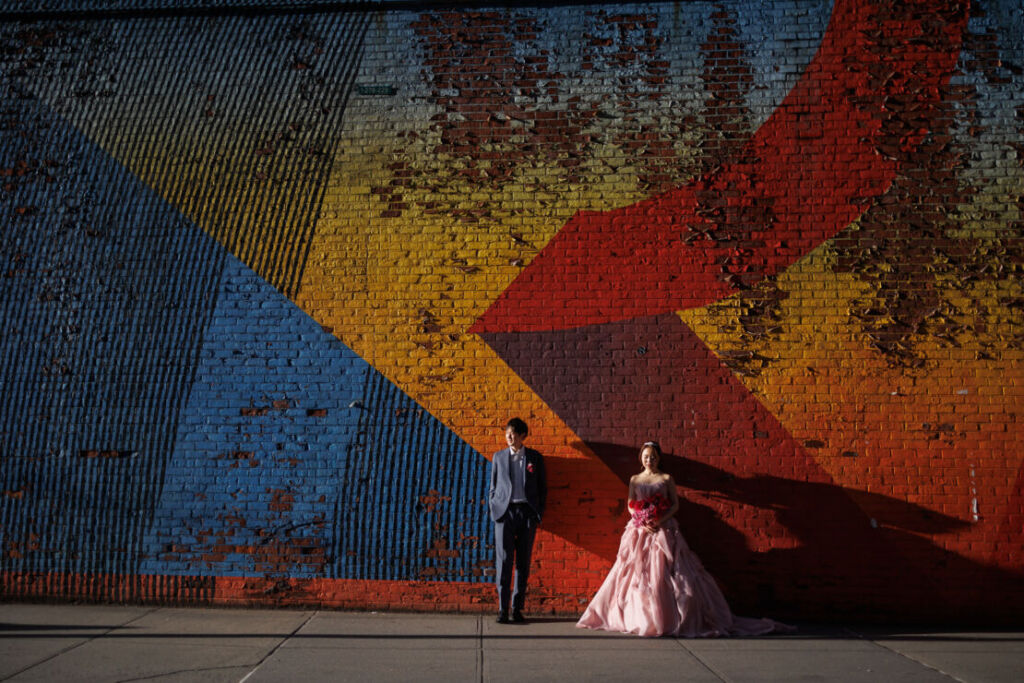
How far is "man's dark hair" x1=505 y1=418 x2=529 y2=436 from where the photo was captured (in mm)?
6223

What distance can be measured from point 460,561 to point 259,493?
1836mm

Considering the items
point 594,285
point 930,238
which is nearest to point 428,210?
point 594,285

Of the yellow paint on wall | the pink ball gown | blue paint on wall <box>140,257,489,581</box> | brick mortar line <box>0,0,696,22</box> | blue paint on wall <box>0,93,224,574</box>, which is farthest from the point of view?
brick mortar line <box>0,0,696,22</box>

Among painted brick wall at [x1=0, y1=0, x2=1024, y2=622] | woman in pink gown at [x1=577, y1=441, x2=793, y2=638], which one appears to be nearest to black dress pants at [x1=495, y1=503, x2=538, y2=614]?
painted brick wall at [x1=0, y1=0, x2=1024, y2=622]

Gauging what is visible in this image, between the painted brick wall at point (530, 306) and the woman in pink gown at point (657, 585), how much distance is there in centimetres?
37

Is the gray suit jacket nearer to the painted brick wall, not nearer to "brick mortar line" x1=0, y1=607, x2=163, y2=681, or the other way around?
the painted brick wall

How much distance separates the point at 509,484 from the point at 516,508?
20 cm

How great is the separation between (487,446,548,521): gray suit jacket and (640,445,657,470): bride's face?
83cm

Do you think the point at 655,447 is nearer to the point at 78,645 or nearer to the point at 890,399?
the point at 890,399

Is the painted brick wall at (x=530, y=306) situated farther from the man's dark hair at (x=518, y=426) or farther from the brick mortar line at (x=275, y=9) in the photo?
the man's dark hair at (x=518, y=426)

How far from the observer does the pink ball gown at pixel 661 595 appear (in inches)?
229

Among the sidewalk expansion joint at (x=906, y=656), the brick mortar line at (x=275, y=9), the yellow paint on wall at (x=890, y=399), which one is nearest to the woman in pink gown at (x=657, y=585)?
the sidewalk expansion joint at (x=906, y=656)

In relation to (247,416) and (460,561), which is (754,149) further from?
(247,416)

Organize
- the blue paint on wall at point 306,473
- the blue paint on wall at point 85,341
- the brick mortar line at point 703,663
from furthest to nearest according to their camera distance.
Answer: the blue paint on wall at point 85,341, the blue paint on wall at point 306,473, the brick mortar line at point 703,663
